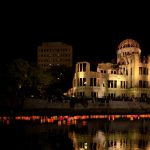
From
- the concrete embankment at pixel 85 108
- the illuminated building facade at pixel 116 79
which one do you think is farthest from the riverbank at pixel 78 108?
the illuminated building facade at pixel 116 79

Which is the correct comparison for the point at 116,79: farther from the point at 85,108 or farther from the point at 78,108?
the point at 78,108

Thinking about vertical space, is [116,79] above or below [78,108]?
above

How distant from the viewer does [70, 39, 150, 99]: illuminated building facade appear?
3681 inches

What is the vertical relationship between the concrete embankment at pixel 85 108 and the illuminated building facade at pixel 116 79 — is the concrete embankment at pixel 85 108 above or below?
below

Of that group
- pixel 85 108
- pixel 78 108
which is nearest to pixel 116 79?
pixel 85 108

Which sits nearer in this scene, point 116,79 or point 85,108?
point 85,108

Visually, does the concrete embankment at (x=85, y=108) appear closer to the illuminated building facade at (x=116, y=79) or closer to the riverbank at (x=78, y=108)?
the riverbank at (x=78, y=108)

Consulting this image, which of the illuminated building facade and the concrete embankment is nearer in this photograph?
the concrete embankment

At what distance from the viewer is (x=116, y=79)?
328 feet

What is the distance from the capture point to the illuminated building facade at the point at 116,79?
93500 mm

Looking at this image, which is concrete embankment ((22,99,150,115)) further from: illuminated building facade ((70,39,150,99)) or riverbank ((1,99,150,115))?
illuminated building facade ((70,39,150,99))

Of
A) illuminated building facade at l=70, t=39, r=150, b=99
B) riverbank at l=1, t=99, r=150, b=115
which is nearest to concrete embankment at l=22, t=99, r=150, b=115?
riverbank at l=1, t=99, r=150, b=115

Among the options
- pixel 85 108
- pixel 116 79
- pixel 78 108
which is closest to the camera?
pixel 78 108

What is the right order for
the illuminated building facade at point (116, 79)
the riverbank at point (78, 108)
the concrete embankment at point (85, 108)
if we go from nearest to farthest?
the riverbank at point (78, 108), the concrete embankment at point (85, 108), the illuminated building facade at point (116, 79)
